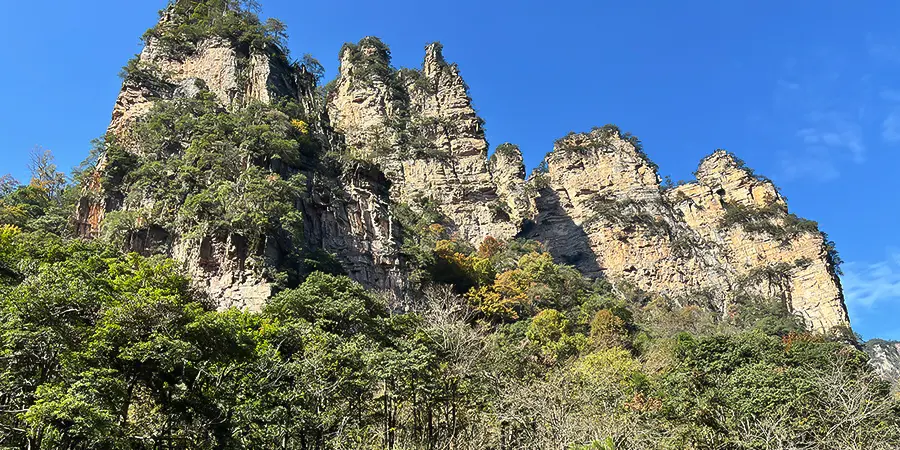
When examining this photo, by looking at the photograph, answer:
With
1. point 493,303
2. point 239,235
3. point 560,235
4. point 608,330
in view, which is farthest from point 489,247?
point 239,235

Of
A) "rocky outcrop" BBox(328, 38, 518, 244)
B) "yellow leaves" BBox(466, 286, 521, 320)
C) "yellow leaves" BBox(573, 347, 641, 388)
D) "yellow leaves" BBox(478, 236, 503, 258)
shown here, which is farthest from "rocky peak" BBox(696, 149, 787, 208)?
"yellow leaves" BBox(573, 347, 641, 388)

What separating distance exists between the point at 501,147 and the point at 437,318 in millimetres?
39135

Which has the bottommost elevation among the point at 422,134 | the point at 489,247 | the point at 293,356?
the point at 293,356

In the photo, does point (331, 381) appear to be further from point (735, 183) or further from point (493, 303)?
point (735, 183)

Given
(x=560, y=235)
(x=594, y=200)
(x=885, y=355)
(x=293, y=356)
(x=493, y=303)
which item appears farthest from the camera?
(x=885, y=355)

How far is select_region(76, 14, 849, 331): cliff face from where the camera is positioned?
38531mm

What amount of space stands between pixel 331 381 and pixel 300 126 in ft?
75.0

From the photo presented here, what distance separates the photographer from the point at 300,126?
34.7 meters

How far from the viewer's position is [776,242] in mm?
55031

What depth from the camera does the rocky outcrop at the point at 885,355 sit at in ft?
186

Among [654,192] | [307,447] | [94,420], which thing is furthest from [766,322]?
[94,420]

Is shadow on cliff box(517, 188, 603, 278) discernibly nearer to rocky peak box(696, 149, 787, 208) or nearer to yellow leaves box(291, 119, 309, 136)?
rocky peak box(696, 149, 787, 208)

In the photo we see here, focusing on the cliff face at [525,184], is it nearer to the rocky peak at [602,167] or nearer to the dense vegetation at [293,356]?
the rocky peak at [602,167]

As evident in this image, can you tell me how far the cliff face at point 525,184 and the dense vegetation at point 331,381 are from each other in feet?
49.2
